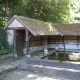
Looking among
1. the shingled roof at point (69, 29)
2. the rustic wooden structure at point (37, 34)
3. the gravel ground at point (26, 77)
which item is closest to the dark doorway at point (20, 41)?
the rustic wooden structure at point (37, 34)

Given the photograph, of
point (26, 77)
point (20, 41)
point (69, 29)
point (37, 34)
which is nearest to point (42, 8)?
point (69, 29)

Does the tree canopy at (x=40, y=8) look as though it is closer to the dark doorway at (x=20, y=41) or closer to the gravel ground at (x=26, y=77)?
the dark doorway at (x=20, y=41)

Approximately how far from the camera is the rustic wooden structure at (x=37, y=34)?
39.4 ft

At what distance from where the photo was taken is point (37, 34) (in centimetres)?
1152

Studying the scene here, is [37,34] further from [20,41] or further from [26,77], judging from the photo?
[26,77]

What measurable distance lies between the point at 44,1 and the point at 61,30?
16.5 ft

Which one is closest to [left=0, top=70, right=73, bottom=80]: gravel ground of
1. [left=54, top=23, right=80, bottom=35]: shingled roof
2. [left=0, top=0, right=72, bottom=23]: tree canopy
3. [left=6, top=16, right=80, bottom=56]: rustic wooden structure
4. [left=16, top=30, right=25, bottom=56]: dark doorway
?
[left=6, top=16, right=80, bottom=56]: rustic wooden structure

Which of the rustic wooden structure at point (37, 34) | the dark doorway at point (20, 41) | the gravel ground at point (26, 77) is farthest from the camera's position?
the dark doorway at point (20, 41)

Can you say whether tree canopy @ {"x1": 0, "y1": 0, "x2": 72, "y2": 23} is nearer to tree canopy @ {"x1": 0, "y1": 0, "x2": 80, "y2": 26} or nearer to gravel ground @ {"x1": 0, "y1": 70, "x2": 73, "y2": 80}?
tree canopy @ {"x1": 0, "y1": 0, "x2": 80, "y2": 26}

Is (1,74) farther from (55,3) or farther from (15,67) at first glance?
(55,3)

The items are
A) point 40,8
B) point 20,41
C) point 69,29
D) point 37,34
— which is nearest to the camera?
point 37,34

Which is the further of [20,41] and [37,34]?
[20,41]

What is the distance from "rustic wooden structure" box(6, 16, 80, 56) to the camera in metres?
12.0

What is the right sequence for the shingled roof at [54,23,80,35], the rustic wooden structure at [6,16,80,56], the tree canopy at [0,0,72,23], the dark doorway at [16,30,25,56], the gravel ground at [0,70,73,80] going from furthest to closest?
the tree canopy at [0,0,72,23], the shingled roof at [54,23,80,35], the dark doorway at [16,30,25,56], the rustic wooden structure at [6,16,80,56], the gravel ground at [0,70,73,80]
